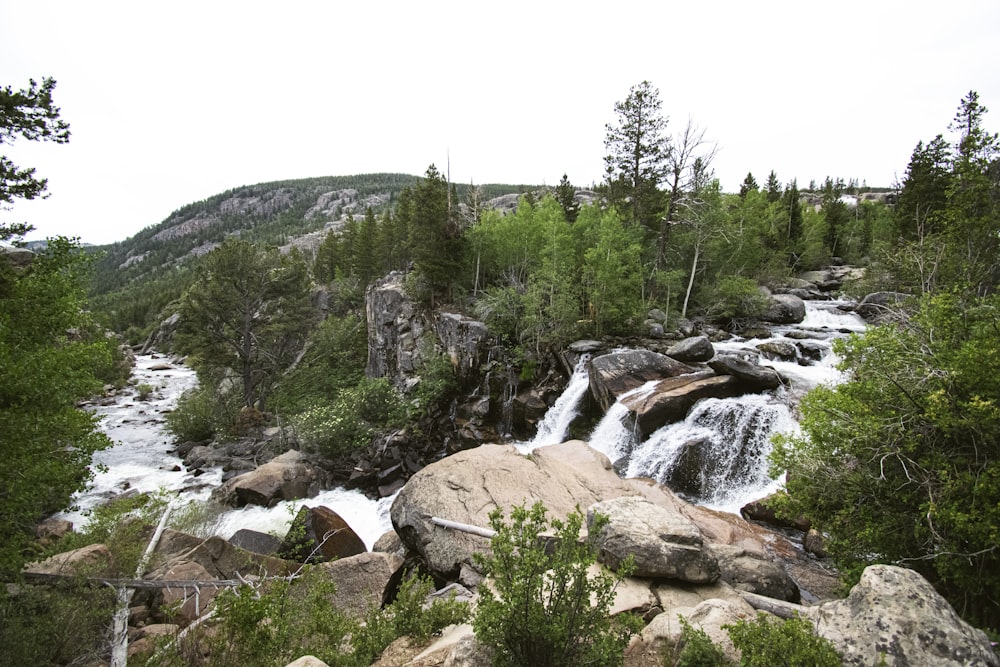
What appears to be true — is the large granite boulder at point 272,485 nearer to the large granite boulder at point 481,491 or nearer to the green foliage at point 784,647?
the large granite boulder at point 481,491

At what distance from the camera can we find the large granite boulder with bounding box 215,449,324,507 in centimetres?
1584

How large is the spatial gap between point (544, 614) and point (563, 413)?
1555cm

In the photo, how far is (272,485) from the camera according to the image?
53.1ft

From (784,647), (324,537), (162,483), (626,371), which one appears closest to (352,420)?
(162,483)

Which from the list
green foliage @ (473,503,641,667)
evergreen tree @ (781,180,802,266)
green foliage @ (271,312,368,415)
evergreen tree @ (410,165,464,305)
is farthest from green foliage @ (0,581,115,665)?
evergreen tree @ (781,180,802,266)

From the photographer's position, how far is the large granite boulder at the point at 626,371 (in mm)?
17703

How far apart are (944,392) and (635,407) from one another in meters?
10.6

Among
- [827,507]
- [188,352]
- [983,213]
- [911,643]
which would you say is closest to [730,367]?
[983,213]

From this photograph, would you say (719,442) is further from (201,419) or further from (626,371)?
(201,419)

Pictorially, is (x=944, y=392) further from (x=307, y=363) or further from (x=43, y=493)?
(x=307, y=363)

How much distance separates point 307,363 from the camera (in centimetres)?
3406

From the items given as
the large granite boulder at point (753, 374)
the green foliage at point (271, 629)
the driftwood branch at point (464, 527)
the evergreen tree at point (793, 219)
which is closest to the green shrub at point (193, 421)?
the driftwood branch at point (464, 527)

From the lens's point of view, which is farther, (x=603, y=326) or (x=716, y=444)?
(x=603, y=326)

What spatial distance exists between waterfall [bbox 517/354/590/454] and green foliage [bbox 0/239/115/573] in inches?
586
